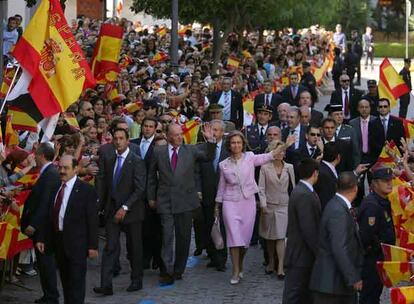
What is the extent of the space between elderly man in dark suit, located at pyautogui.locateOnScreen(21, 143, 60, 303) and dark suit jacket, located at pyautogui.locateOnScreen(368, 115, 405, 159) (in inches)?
265

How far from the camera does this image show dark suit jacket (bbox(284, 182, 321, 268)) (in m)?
11.0

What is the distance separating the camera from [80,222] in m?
11.9

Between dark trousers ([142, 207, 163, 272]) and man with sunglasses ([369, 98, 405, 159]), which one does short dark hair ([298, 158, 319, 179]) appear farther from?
man with sunglasses ([369, 98, 405, 159])

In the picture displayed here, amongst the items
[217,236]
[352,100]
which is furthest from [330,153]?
[352,100]

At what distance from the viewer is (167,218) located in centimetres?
1411

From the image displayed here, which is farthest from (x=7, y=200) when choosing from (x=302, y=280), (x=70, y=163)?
(x=302, y=280)

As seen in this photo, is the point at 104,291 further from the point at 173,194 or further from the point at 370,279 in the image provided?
the point at 370,279

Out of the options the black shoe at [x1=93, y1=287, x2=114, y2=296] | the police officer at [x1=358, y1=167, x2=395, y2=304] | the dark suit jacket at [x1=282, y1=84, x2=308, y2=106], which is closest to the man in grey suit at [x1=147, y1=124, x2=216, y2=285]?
the black shoe at [x1=93, y1=287, x2=114, y2=296]

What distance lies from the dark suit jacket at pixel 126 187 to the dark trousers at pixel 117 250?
11 centimetres

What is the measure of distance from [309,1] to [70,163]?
28711mm

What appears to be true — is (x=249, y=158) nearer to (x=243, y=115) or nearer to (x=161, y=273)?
(x=161, y=273)

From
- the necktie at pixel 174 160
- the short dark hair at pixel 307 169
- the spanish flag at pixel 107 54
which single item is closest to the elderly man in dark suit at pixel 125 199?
the necktie at pixel 174 160

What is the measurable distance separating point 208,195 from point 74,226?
3373mm

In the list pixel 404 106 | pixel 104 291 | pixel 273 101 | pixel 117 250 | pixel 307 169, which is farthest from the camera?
pixel 404 106
